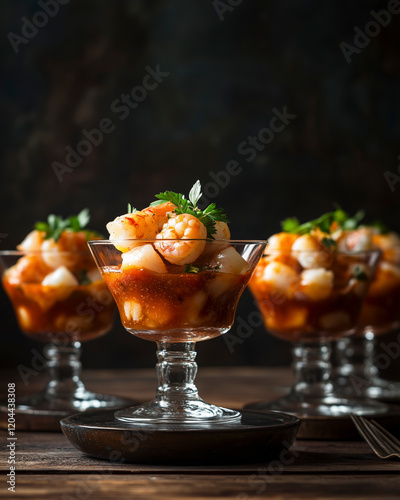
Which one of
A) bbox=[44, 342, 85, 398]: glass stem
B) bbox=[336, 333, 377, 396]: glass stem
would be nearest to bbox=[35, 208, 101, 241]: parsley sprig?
bbox=[44, 342, 85, 398]: glass stem

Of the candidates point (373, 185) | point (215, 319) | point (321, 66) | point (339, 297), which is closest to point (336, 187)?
point (373, 185)

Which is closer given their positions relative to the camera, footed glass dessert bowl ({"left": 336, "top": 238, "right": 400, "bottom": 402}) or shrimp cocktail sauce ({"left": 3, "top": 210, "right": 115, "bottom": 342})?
shrimp cocktail sauce ({"left": 3, "top": 210, "right": 115, "bottom": 342})

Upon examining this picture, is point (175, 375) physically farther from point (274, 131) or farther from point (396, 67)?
point (396, 67)

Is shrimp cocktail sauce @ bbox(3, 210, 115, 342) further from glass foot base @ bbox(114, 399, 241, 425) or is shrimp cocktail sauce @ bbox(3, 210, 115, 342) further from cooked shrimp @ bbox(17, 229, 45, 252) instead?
glass foot base @ bbox(114, 399, 241, 425)

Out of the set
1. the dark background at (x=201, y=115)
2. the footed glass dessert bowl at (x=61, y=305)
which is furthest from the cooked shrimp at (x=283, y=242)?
the dark background at (x=201, y=115)

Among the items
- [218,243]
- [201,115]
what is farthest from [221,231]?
[201,115]
